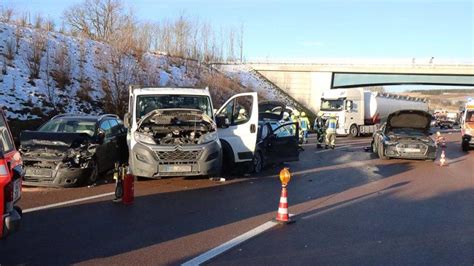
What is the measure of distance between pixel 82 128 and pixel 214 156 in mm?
3313

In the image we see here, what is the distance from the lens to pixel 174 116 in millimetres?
11680

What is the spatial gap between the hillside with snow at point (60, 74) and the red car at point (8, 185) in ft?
56.0

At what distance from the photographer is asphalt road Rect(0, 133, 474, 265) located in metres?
6.04

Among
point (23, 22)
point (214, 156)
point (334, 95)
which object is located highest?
point (23, 22)

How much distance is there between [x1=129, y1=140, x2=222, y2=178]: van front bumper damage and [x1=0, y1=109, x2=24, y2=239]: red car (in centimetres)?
548

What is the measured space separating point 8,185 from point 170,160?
6202mm

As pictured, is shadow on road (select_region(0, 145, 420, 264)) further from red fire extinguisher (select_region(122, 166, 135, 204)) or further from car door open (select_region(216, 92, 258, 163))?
car door open (select_region(216, 92, 258, 163))

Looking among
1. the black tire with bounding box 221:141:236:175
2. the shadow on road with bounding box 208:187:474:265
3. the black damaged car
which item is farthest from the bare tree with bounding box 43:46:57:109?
the shadow on road with bounding box 208:187:474:265

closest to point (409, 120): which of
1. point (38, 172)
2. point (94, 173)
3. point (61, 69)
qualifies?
point (94, 173)

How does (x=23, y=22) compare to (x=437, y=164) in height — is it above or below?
above

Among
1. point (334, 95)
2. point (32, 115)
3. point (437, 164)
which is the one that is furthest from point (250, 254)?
point (334, 95)

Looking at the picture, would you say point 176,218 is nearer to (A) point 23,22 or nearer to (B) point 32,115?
(B) point 32,115

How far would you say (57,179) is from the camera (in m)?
10.4

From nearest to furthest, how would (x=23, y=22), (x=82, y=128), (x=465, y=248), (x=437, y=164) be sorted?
(x=465, y=248)
(x=82, y=128)
(x=437, y=164)
(x=23, y=22)
